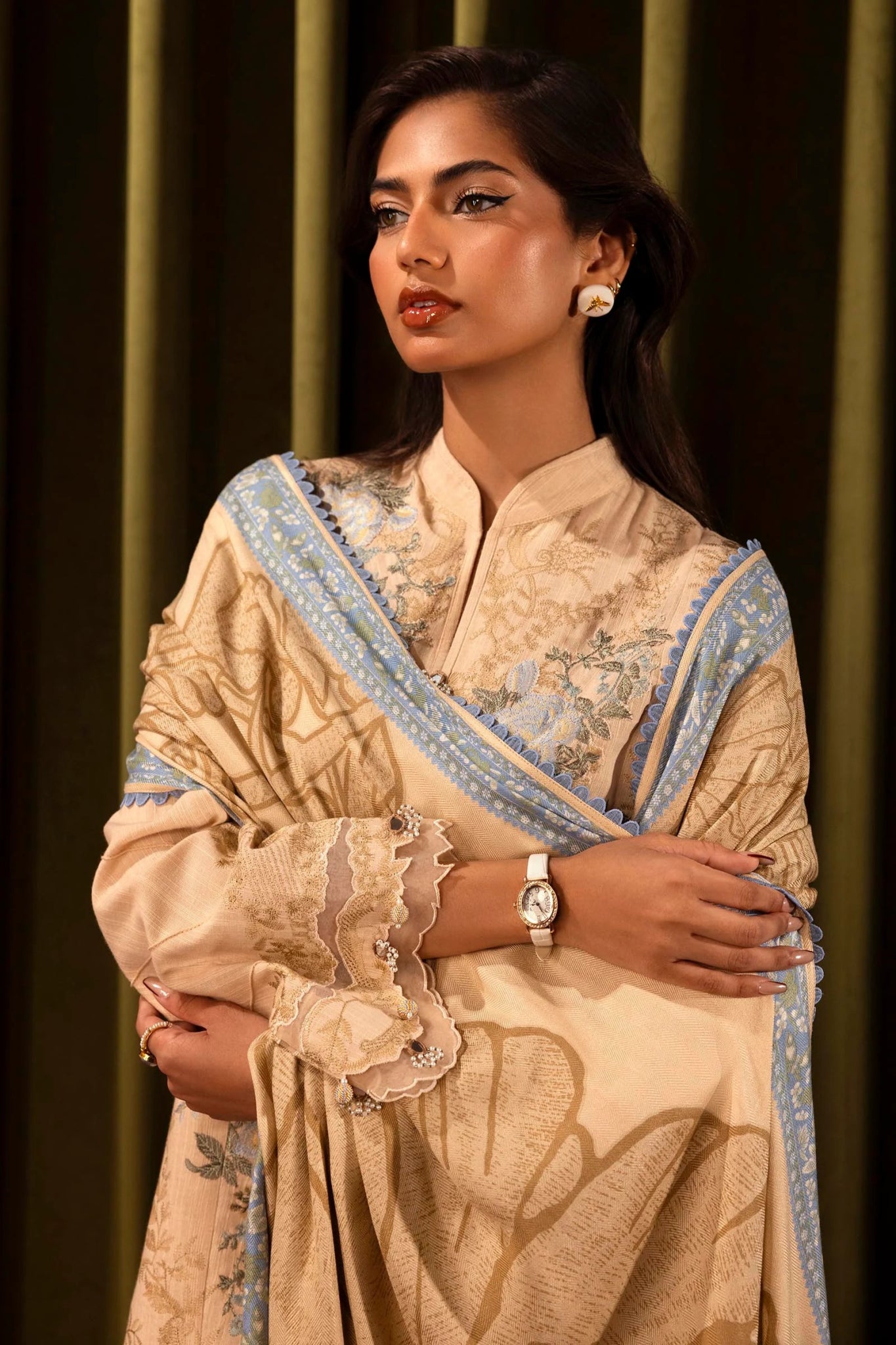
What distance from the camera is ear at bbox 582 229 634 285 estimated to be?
1.22 metres

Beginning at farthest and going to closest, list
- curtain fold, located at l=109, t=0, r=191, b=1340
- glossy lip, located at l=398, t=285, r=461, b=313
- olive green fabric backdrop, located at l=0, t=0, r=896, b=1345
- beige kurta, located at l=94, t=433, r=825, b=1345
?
curtain fold, located at l=109, t=0, r=191, b=1340 < olive green fabric backdrop, located at l=0, t=0, r=896, b=1345 < glossy lip, located at l=398, t=285, r=461, b=313 < beige kurta, located at l=94, t=433, r=825, b=1345

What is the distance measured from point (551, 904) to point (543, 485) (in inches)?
14.4

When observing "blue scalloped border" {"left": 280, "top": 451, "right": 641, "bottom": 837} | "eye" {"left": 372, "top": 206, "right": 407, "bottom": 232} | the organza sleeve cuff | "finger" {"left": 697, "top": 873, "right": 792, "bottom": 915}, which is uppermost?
"eye" {"left": 372, "top": 206, "right": 407, "bottom": 232}

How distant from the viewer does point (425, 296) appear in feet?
3.74

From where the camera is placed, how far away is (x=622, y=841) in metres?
1.09

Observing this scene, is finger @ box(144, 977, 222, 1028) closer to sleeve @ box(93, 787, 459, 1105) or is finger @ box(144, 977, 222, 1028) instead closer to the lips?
sleeve @ box(93, 787, 459, 1105)

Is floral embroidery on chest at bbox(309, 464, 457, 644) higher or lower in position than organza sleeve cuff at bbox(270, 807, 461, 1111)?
higher

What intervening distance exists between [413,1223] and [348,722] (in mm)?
385

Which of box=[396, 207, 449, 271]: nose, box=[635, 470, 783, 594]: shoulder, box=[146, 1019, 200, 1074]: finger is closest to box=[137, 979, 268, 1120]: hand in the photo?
box=[146, 1019, 200, 1074]: finger

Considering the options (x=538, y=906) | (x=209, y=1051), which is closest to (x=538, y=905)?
(x=538, y=906)

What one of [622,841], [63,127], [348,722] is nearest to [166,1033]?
[348,722]

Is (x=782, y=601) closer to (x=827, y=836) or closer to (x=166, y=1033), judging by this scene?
(x=827, y=836)

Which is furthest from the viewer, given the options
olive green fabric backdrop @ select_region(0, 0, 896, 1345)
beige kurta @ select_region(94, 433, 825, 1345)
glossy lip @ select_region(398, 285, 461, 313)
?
olive green fabric backdrop @ select_region(0, 0, 896, 1345)

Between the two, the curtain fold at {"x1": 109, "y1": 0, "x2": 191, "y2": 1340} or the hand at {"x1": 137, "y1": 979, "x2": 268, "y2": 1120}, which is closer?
the hand at {"x1": 137, "y1": 979, "x2": 268, "y2": 1120}
